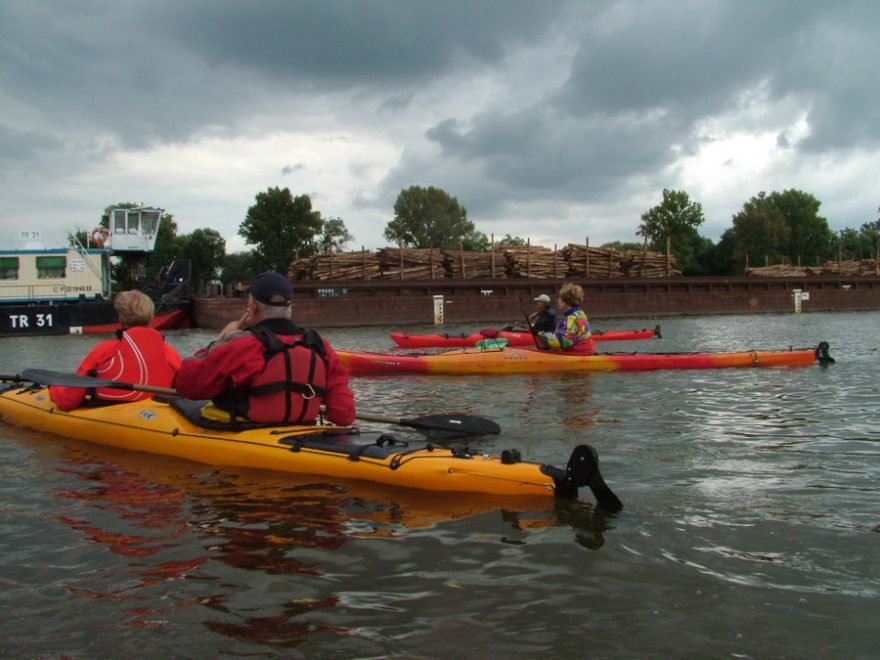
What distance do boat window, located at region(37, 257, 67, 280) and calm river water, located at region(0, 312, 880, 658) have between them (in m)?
26.3

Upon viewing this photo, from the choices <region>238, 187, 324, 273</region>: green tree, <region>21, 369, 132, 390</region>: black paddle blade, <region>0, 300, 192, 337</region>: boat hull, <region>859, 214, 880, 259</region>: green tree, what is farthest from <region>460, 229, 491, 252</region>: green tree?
<region>21, 369, 132, 390</region>: black paddle blade

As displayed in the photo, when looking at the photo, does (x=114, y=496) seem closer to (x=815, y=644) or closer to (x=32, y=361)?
(x=815, y=644)

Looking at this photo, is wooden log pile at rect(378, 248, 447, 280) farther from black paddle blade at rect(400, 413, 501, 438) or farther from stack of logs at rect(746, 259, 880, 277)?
black paddle blade at rect(400, 413, 501, 438)

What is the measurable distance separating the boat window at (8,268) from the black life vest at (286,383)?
2902cm

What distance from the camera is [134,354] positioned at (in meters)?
6.56

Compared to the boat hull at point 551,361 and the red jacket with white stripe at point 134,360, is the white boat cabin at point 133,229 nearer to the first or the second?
the boat hull at point 551,361

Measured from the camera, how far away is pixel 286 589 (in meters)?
3.58

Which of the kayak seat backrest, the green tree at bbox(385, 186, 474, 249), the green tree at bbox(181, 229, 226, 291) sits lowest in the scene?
the kayak seat backrest

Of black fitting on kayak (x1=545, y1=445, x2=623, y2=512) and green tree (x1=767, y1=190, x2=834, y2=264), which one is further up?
green tree (x1=767, y1=190, x2=834, y2=264)

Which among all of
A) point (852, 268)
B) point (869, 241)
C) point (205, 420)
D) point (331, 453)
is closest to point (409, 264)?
point (205, 420)

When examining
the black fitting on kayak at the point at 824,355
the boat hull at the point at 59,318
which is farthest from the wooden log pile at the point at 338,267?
the black fitting on kayak at the point at 824,355

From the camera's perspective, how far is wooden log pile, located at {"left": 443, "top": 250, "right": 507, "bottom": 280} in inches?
1399

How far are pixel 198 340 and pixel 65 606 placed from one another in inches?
811

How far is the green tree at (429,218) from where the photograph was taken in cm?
8538
